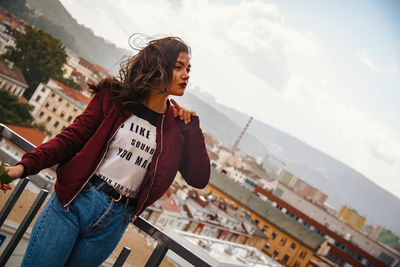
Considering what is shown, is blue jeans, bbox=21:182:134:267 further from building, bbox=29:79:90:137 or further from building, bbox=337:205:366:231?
building, bbox=337:205:366:231

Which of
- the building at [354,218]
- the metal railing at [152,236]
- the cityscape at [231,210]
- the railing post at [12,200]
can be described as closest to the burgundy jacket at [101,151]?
the metal railing at [152,236]

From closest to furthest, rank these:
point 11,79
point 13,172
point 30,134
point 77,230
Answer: point 13,172, point 77,230, point 30,134, point 11,79

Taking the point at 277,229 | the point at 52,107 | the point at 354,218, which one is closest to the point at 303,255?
the point at 277,229

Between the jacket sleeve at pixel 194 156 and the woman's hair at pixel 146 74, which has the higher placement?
the woman's hair at pixel 146 74

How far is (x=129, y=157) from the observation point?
1.19 metres

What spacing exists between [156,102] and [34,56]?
35752 millimetres

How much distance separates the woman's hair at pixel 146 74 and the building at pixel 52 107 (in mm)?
30840

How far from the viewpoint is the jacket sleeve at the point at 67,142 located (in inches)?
41.8

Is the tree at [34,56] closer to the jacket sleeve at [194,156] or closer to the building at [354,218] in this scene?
the jacket sleeve at [194,156]

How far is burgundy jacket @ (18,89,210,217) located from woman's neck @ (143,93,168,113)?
0.04 meters

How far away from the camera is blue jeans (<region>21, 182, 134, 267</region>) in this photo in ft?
3.62

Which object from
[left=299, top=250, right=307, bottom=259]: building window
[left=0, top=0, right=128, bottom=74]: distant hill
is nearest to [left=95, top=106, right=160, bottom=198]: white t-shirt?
[left=299, top=250, right=307, bottom=259]: building window

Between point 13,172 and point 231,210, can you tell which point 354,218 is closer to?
point 231,210

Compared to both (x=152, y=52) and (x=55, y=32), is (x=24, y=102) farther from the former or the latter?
(x=55, y=32)
